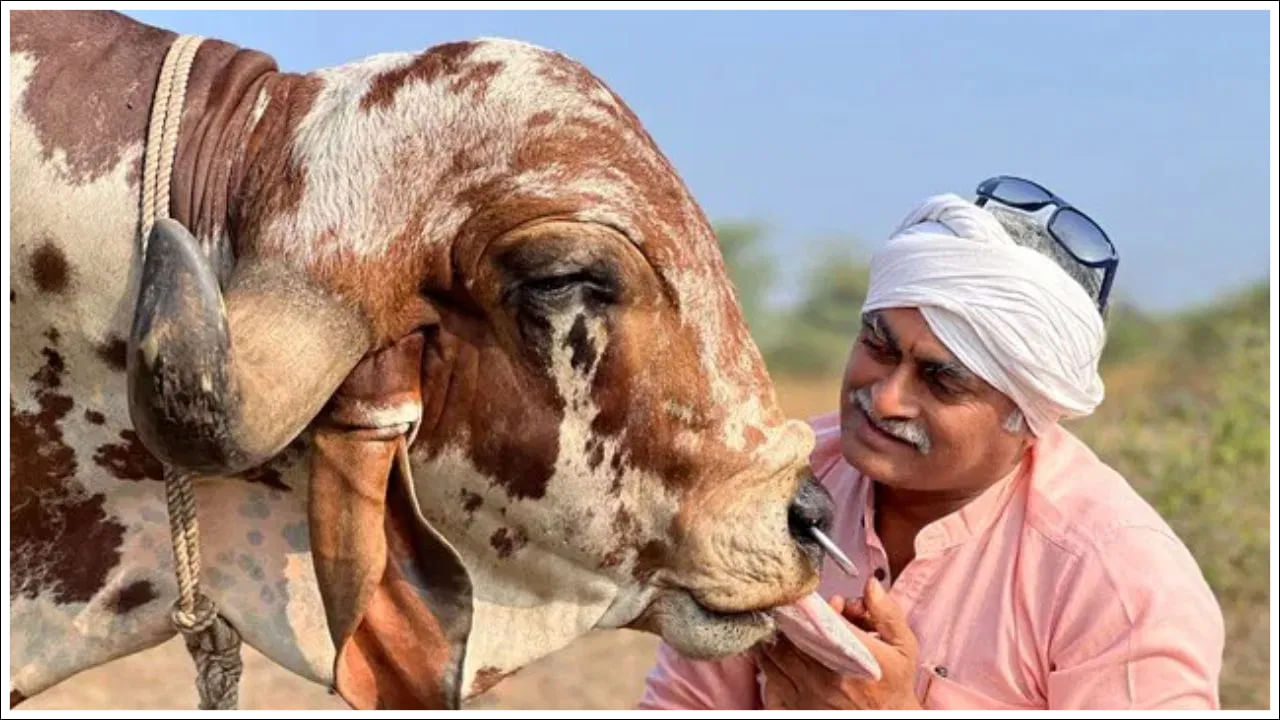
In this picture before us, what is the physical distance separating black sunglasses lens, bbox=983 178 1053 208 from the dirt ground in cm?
547

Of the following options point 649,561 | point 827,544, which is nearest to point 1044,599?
point 827,544

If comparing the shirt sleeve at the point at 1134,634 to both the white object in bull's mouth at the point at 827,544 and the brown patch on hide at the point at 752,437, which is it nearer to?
the white object in bull's mouth at the point at 827,544

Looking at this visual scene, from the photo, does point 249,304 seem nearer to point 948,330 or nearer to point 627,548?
point 627,548

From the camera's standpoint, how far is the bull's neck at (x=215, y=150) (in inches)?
→ 130

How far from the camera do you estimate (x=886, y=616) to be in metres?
3.72

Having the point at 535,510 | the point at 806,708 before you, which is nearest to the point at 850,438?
the point at 806,708

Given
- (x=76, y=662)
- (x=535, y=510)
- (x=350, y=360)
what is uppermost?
(x=350, y=360)

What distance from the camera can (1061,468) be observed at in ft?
13.2

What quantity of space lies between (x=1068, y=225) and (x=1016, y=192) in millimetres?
146

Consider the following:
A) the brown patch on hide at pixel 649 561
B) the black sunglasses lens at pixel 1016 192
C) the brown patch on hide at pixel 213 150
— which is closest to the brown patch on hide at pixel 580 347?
the brown patch on hide at pixel 649 561

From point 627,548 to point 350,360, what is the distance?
631mm

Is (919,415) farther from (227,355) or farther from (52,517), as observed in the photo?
(52,517)

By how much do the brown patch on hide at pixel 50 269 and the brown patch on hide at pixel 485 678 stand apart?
1021 mm

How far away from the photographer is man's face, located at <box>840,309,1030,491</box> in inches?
152
